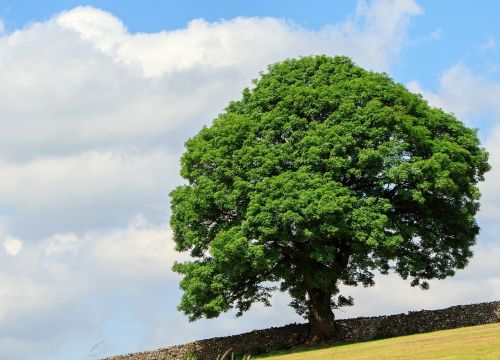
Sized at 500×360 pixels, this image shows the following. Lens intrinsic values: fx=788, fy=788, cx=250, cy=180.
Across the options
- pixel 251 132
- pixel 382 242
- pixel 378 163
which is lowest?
pixel 382 242

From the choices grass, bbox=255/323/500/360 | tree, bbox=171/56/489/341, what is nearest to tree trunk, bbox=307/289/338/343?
tree, bbox=171/56/489/341

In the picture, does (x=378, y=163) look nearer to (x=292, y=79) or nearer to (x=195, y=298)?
(x=292, y=79)

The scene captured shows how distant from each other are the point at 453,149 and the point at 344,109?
617 centimetres

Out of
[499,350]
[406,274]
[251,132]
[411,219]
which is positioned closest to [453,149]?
[411,219]

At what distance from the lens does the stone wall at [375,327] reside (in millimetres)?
42688

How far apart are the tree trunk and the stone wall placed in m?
0.92

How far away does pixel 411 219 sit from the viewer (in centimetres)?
4222

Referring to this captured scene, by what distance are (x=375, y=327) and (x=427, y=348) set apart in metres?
11.9

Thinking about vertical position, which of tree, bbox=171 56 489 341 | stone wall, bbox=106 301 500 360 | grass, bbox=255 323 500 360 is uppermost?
tree, bbox=171 56 489 341

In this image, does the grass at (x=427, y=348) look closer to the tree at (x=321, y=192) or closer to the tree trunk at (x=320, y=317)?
the tree trunk at (x=320, y=317)

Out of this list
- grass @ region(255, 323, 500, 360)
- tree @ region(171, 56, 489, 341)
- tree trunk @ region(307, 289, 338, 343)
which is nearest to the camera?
grass @ region(255, 323, 500, 360)

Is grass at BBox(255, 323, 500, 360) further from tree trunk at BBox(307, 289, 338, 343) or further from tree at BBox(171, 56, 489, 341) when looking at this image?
tree at BBox(171, 56, 489, 341)

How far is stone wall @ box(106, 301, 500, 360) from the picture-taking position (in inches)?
1681

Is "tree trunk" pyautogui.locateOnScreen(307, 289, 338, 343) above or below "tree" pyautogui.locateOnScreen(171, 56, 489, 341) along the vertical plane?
below
